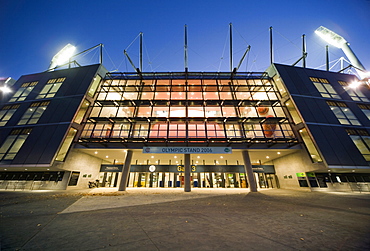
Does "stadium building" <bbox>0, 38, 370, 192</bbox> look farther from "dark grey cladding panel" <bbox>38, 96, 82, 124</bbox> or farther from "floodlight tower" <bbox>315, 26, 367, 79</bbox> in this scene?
"floodlight tower" <bbox>315, 26, 367, 79</bbox>

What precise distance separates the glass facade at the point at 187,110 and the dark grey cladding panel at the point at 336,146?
10.9 ft

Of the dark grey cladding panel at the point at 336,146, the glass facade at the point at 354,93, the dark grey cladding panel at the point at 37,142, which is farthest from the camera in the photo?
the glass facade at the point at 354,93

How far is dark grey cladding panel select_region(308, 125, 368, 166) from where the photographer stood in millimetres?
17922

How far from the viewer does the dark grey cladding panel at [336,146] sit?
1792 centimetres

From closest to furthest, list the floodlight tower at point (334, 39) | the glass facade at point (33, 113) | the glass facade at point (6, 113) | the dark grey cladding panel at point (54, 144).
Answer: the dark grey cladding panel at point (54, 144)
the glass facade at point (33, 113)
the glass facade at point (6, 113)
the floodlight tower at point (334, 39)

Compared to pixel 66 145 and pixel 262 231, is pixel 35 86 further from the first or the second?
pixel 262 231

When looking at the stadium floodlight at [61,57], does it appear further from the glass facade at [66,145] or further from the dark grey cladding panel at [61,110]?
the glass facade at [66,145]

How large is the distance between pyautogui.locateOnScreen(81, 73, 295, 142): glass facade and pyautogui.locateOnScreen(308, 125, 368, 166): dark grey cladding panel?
333 cm

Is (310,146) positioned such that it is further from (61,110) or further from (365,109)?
(61,110)

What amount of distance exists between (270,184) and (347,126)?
1436 cm

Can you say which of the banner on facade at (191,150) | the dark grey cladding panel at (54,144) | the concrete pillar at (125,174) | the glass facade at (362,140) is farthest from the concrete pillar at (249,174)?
the dark grey cladding panel at (54,144)

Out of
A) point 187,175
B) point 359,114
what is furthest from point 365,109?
point 187,175

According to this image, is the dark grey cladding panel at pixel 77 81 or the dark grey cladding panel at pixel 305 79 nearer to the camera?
the dark grey cladding panel at pixel 305 79

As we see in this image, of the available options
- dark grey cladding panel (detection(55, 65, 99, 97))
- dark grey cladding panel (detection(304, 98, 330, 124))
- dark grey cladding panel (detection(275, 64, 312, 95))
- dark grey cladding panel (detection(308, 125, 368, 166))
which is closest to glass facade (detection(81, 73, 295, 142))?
dark grey cladding panel (detection(275, 64, 312, 95))
